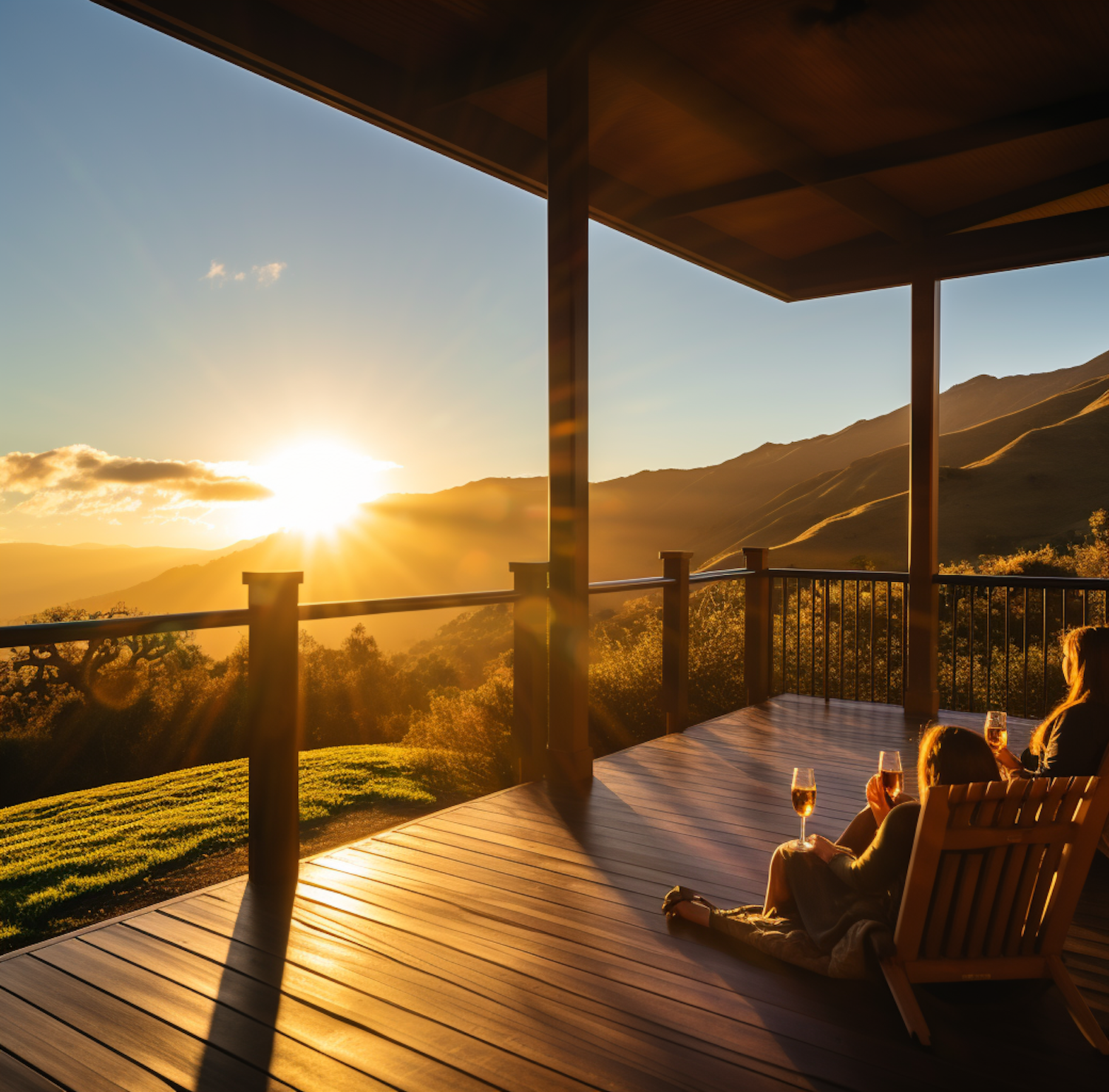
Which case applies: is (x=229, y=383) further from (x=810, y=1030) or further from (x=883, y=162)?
(x=810, y=1030)

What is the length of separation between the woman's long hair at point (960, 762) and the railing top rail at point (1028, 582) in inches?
148

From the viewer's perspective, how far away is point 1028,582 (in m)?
5.27

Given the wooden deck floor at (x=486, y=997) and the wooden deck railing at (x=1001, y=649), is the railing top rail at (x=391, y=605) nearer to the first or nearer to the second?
the wooden deck floor at (x=486, y=997)

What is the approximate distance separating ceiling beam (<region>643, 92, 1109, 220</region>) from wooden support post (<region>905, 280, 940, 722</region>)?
1.28 meters

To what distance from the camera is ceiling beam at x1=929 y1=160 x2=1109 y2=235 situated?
16.2 ft

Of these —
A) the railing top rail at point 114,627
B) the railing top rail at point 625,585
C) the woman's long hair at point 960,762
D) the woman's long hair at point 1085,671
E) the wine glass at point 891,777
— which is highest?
the railing top rail at point 625,585

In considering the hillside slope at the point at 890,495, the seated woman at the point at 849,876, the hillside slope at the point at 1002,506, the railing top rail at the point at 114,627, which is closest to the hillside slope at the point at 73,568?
the railing top rail at the point at 114,627

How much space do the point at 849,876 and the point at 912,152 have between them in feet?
13.8

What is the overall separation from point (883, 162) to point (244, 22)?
345 centimetres

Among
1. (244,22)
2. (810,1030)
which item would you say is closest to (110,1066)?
(810,1030)

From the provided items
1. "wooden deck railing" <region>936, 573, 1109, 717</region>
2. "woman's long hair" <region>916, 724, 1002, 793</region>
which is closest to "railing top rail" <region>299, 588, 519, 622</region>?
"woman's long hair" <region>916, 724, 1002, 793</region>

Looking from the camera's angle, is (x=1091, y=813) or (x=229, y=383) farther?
(x=229, y=383)

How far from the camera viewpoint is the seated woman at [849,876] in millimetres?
1903

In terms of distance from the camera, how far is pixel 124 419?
87.1ft
